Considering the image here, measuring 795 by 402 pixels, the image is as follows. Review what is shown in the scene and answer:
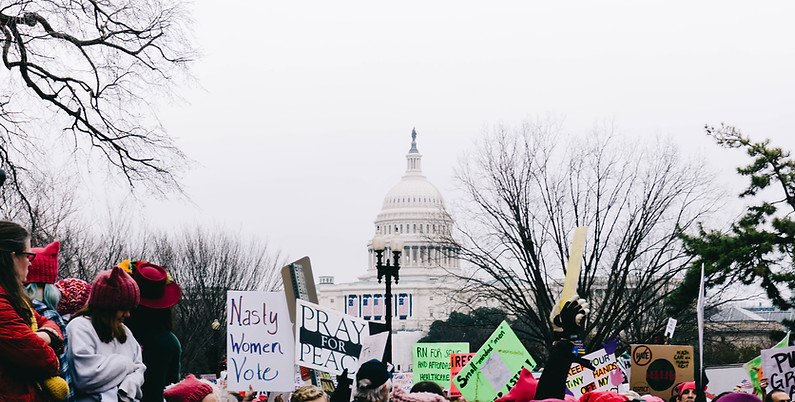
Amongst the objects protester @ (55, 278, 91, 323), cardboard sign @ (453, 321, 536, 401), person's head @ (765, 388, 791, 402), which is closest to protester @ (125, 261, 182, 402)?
protester @ (55, 278, 91, 323)

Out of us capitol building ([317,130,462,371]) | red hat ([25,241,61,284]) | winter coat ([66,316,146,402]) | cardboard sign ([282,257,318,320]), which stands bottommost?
winter coat ([66,316,146,402])

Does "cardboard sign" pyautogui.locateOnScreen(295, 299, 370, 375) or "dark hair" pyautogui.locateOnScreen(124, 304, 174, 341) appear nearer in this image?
"dark hair" pyautogui.locateOnScreen(124, 304, 174, 341)

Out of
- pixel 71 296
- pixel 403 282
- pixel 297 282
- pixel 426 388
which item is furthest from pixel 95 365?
pixel 403 282

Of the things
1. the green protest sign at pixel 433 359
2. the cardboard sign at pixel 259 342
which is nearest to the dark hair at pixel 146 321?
the cardboard sign at pixel 259 342

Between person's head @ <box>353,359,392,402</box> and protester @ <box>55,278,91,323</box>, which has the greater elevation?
protester @ <box>55,278,91,323</box>

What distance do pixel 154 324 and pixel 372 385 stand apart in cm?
151

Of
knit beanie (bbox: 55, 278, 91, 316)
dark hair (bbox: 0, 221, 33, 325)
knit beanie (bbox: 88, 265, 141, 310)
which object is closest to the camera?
dark hair (bbox: 0, 221, 33, 325)

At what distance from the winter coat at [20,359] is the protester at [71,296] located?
1137 millimetres

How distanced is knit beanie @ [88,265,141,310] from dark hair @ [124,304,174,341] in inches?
34.0

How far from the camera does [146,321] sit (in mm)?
5883

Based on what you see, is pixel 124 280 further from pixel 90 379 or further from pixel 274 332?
pixel 274 332

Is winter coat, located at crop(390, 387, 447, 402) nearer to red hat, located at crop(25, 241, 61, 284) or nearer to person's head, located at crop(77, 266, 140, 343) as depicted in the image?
person's head, located at crop(77, 266, 140, 343)

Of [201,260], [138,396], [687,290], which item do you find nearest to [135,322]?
[138,396]

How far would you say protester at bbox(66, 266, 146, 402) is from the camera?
191 inches
